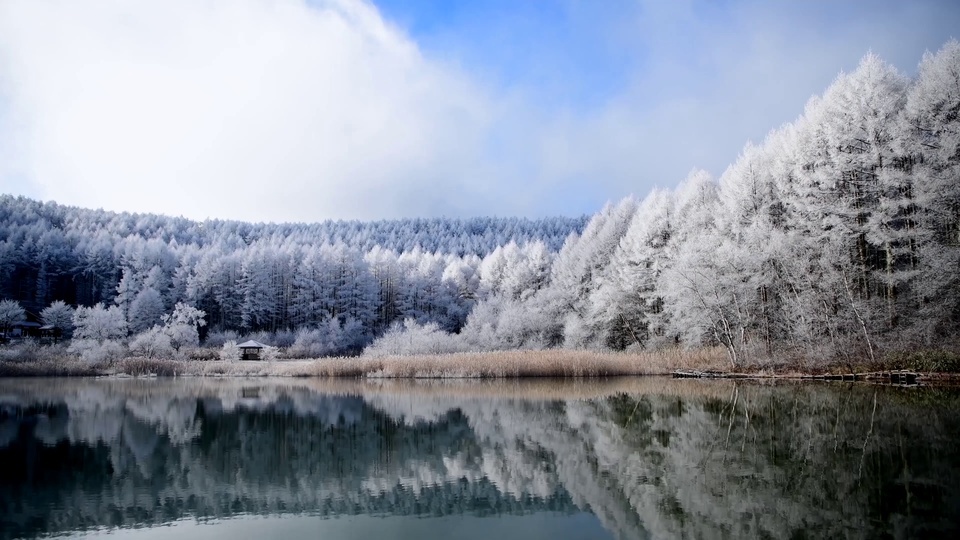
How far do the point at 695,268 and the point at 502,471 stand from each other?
24854 mm

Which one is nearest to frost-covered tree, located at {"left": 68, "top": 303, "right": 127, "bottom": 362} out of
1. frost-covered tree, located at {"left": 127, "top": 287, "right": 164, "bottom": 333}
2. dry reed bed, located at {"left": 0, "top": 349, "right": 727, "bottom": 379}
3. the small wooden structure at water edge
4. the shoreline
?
the shoreline

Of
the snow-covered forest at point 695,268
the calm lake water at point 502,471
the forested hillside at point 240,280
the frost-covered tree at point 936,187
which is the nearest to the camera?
the calm lake water at point 502,471

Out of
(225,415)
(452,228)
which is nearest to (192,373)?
(225,415)

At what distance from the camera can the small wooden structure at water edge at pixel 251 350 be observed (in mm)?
49781

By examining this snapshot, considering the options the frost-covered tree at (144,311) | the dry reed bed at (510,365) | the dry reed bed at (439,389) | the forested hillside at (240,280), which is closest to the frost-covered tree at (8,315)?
the forested hillside at (240,280)

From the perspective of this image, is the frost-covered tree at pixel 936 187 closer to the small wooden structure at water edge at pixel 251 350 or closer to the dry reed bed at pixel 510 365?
the dry reed bed at pixel 510 365

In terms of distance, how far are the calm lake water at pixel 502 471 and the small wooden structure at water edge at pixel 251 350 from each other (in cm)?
3091

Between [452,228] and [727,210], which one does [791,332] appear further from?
[452,228]

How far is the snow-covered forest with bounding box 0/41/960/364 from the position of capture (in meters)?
23.5

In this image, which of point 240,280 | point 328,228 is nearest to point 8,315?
point 240,280

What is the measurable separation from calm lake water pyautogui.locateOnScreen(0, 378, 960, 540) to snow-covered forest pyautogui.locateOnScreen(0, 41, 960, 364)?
7.51 m

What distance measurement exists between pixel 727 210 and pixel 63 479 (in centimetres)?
3342

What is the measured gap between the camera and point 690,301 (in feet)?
Result: 107

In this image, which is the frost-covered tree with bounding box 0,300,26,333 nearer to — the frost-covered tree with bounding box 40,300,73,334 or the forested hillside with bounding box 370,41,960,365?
the frost-covered tree with bounding box 40,300,73,334
